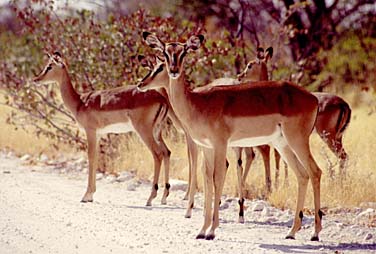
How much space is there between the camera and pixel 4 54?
17922 mm

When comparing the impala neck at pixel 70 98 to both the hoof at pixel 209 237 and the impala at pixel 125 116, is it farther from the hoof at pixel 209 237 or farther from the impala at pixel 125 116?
the hoof at pixel 209 237

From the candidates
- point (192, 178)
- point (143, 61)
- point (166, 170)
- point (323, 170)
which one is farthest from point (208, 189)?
point (323, 170)

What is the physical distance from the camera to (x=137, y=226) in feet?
30.9

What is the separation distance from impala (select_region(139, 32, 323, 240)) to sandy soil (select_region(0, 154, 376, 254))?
0.38 m

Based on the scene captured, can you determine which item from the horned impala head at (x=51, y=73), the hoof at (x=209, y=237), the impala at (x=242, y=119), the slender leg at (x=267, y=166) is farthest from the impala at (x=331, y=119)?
the hoof at (x=209, y=237)

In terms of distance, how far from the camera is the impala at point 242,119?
902 centimetres

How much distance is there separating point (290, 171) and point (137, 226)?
3.96 meters

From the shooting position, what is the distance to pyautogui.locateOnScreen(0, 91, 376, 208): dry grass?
35.5ft

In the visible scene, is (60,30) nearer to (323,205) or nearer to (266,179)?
(266,179)

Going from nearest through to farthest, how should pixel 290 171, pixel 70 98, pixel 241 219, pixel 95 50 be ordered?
pixel 241 219 → pixel 70 98 → pixel 290 171 → pixel 95 50

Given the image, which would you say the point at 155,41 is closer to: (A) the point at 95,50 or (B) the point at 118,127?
(B) the point at 118,127

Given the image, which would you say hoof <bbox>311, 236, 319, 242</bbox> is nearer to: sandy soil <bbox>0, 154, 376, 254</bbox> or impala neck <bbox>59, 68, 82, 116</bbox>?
sandy soil <bbox>0, 154, 376, 254</bbox>

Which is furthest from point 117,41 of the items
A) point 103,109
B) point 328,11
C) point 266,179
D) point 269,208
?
point 328,11

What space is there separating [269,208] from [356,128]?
7.51 meters
